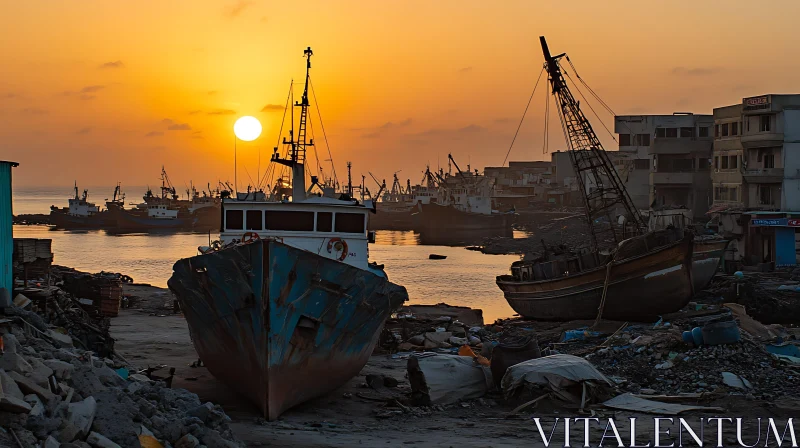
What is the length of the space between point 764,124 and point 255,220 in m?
30.5

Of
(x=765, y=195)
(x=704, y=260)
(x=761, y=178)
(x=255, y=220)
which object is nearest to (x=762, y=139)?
(x=761, y=178)

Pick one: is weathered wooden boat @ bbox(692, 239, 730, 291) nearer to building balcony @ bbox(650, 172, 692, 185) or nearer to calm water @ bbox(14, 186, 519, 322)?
calm water @ bbox(14, 186, 519, 322)

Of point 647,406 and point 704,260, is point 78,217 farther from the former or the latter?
point 647,406

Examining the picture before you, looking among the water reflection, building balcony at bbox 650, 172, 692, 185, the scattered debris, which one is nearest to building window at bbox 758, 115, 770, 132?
building balcony at bbox 650, 172, 692, 185

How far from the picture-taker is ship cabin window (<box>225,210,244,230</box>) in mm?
16344

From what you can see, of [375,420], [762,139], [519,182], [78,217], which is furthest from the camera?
[519,182]

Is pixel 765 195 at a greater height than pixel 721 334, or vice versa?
pixel 765 195

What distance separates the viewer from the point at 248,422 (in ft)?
40.8

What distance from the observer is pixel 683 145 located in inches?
2030

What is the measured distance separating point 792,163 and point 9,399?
37.4 metres

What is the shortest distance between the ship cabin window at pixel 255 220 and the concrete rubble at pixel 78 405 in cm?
505

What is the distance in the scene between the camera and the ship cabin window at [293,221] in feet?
53.2

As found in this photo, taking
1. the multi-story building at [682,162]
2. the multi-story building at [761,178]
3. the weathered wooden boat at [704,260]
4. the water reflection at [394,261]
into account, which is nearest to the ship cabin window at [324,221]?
the weathered wooden boat at [704,260]

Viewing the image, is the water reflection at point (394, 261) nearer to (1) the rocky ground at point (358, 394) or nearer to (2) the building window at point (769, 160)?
(2) the building window at point (769, 160)
